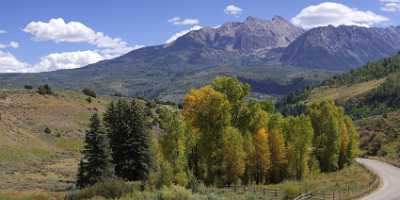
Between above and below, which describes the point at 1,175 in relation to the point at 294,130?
below

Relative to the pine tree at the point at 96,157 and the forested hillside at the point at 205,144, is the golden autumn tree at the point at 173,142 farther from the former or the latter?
the pine tree at the point at 96,157

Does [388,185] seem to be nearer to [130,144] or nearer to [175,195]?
[130,144]

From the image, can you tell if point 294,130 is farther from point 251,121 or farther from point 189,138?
point 189,138

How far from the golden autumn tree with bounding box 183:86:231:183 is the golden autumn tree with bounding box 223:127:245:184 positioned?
559 mm

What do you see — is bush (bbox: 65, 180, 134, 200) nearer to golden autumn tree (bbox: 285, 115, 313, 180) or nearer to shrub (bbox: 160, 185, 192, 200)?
shrub (bbox: 160, 185, 192, 200)

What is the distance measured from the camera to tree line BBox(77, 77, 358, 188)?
50.3 metres

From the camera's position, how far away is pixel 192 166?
5478cm

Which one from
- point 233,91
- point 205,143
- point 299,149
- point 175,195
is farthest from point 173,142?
point 299,149

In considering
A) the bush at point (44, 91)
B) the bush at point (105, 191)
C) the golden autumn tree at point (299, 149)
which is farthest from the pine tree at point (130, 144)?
the bush at point (44, 91)

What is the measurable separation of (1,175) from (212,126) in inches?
992

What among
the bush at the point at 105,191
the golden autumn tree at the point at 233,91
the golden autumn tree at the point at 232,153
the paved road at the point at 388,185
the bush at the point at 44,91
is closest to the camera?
the bush at the point at 105,191

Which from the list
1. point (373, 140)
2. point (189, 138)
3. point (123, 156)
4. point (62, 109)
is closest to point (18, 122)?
point (62, 109)

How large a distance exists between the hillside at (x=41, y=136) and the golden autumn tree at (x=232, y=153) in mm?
17156

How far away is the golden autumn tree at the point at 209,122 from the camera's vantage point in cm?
5353
